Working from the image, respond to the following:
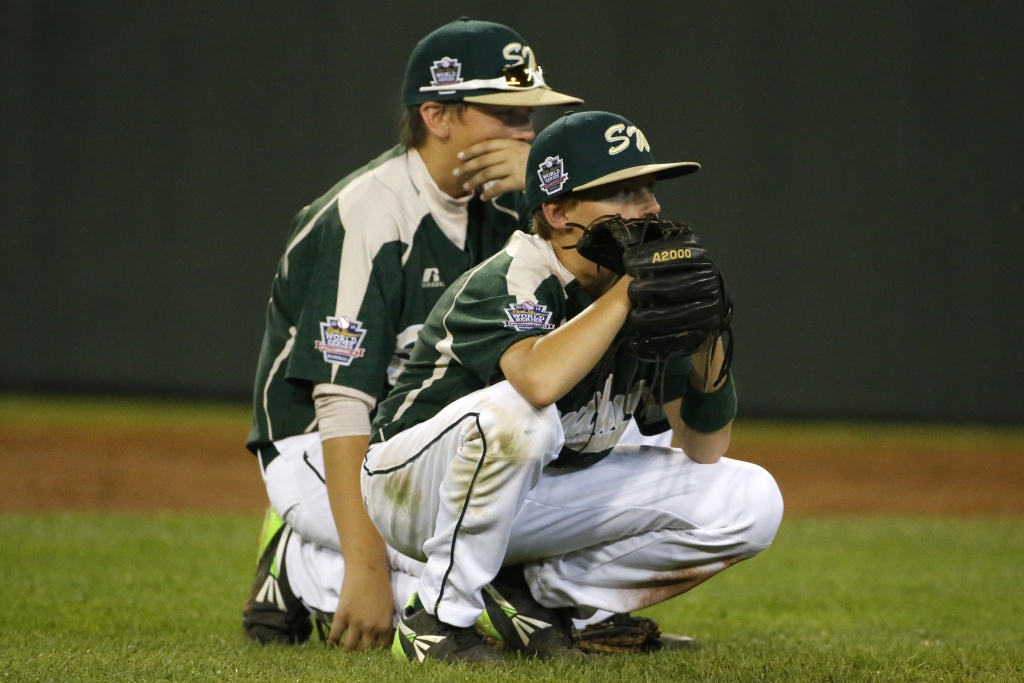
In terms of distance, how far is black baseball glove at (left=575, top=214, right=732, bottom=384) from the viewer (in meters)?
2.24

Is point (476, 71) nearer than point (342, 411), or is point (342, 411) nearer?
point (342, 411)

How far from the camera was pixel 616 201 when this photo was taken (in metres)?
2.56

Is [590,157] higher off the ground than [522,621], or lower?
higher

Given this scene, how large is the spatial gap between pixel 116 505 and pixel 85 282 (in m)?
3.44

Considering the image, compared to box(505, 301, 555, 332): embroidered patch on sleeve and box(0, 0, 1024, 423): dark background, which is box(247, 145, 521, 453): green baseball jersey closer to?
box(505, 301, 555, 332): embroidered patch on sleeve

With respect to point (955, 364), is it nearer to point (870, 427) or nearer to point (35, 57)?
point (870, 427)

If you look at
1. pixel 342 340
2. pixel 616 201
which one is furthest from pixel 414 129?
pixel 616 201

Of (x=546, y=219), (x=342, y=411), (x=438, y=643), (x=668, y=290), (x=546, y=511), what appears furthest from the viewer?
(x=342, y=411)

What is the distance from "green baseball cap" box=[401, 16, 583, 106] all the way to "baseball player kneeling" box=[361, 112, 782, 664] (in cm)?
58

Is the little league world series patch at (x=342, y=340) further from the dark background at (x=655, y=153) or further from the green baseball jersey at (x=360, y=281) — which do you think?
the dark background at (x=655, y=153)

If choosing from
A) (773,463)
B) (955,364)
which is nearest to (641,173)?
(773,463)

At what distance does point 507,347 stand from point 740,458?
17.9 feet

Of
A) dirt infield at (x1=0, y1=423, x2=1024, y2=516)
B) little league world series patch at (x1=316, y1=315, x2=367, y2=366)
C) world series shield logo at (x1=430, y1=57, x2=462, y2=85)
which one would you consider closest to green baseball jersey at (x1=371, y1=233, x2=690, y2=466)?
little league world series patch at (x1=316, y1=315, x2=367, y2=366)

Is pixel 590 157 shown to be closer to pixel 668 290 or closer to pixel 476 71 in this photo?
pixel 668 290
